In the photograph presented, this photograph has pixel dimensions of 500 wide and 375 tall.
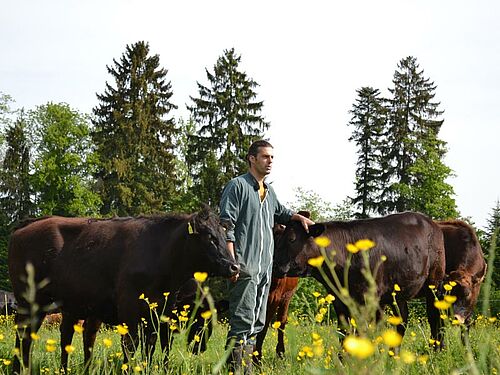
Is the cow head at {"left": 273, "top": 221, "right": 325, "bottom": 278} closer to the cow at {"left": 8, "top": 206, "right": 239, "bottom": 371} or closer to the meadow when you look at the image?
the meadow

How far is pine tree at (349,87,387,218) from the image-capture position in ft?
137

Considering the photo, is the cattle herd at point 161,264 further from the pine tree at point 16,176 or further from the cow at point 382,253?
the pine tree at point 16,176

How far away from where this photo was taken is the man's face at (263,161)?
655 cm

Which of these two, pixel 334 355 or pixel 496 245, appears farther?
pixel 496 245

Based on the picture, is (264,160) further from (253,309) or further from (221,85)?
(221,85)

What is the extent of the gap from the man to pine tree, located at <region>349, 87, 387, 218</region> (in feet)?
115

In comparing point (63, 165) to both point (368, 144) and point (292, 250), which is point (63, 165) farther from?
point (292, 250)

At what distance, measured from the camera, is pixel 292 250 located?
27.0 ft

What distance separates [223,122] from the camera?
35812 millimetres

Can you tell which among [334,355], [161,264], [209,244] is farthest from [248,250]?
[334,355]

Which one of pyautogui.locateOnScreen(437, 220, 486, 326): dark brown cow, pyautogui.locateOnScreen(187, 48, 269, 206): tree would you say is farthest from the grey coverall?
pyautogui.locateOnScreen(187, 48, 269, 206): tree

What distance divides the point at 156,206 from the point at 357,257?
29.7m

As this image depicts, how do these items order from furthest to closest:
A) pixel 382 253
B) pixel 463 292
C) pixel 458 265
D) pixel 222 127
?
1. pixel 222 127
2. pixel 458 265
3. pixel 382 253
4. pixel 463 292

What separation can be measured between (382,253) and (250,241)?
2.67 m
